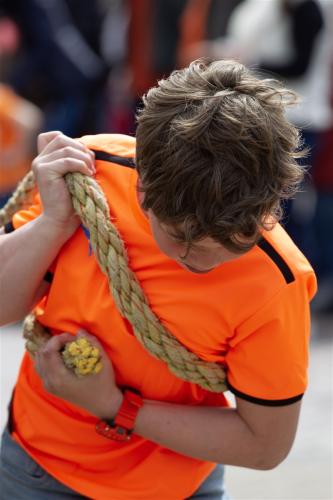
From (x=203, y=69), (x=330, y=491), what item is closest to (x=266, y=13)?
(x=330, y=491)

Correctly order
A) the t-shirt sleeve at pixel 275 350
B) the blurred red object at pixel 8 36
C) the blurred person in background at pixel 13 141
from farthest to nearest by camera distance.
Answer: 1. the blurred red object at pixel 8 36
2. the blurred person in background at pixel 13 141
3. the t-shirt sleeve at pixel 275 350

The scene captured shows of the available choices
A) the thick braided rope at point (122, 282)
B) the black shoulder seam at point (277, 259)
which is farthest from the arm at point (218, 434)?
the black shoulder seam at point (277, 259)

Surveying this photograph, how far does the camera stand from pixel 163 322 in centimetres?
192

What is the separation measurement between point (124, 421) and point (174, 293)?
0.94ft

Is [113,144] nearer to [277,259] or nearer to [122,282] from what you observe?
[122,282]

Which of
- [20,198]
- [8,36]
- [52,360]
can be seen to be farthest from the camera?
[8,36]

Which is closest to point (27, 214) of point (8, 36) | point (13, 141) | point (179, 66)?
point (13, 141)

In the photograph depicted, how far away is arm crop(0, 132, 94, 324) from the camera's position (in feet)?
6.22

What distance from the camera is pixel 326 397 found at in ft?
13.9

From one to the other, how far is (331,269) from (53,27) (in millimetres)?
2415

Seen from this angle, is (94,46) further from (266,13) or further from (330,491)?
(330,491)

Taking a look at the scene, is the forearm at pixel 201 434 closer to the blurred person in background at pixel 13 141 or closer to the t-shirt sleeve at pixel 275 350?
the t-shirt sleeve at pixel 275 350

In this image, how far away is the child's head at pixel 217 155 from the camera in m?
1.65

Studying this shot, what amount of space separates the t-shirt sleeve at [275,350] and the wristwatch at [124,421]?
21 cm
